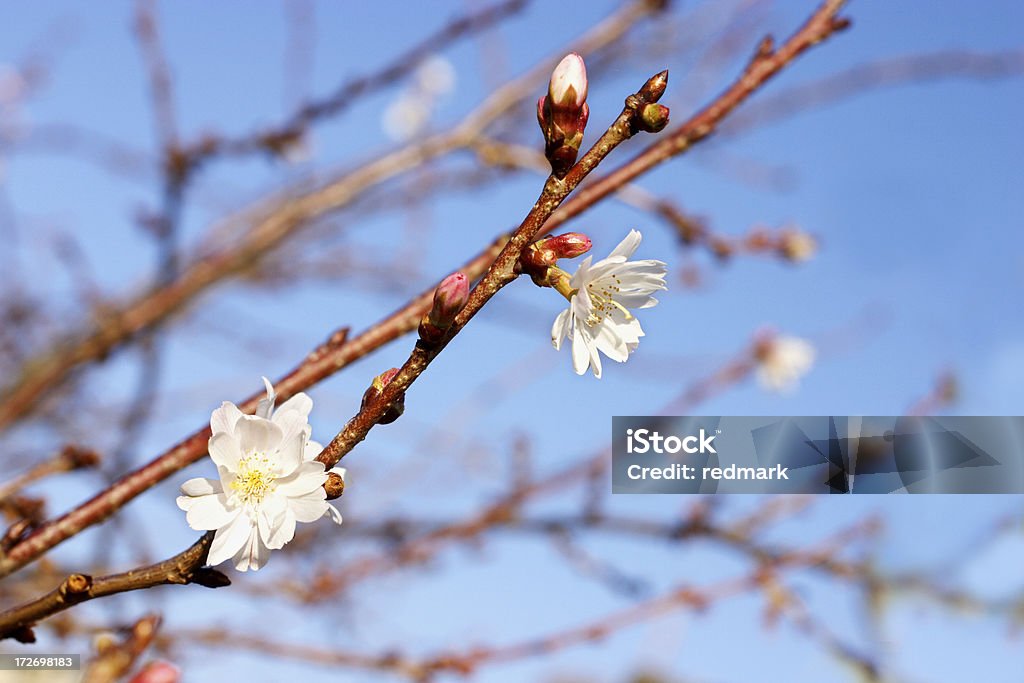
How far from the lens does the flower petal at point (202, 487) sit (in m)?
0.94

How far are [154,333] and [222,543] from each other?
5.82 ft

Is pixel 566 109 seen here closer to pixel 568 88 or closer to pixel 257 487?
pixel 568 88

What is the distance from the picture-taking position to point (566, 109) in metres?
0.88

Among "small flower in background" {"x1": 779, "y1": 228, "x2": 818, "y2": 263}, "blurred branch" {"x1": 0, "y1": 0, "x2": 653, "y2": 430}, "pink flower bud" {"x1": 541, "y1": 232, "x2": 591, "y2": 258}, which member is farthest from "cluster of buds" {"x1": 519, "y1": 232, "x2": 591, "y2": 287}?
"small flower in background" {"x1": 779, "y1": 228, "x2": 818, "y2": 263}

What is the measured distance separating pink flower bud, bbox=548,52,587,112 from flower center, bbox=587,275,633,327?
205mm

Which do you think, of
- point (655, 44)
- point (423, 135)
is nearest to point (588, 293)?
point (423, 135)

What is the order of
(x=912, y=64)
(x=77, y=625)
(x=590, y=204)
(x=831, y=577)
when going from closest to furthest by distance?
(x=590, y=204) → (x=77, y=625) → (x=912, y=64) → (x=831, y=577)

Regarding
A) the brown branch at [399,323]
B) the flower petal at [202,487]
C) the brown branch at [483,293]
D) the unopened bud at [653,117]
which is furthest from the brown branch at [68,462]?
the unopened bud at [653,117]

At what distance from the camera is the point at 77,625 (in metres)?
2.35

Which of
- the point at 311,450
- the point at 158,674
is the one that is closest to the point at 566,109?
the point at 311,450

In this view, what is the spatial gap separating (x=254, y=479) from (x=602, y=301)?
0.46 metres

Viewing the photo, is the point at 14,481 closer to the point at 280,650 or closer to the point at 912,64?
the point at 280,650

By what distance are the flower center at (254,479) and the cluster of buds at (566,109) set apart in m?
0.45

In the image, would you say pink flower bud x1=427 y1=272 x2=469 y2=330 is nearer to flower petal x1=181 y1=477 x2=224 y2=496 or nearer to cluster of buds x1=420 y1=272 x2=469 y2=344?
cluster of buds x1=420 y1=272 x2=469 y2=344
